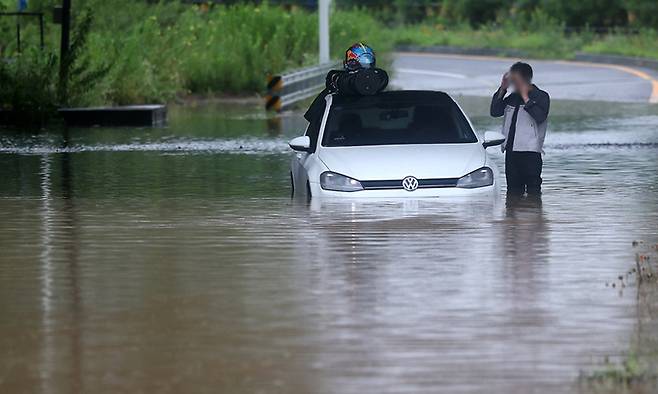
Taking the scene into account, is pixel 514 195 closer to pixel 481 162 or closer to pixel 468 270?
pixel 481 162

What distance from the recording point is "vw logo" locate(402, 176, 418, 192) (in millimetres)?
17359

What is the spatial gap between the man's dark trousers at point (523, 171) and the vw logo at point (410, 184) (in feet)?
6.59

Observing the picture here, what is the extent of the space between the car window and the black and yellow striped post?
17.5 m

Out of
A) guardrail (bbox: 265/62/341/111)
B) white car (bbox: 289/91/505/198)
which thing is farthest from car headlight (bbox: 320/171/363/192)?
guardrail (bbox: 265/62/341/111)

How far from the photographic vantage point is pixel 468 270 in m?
13.7

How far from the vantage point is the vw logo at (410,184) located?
1736 cm

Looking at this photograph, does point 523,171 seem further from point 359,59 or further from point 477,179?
point 359,59

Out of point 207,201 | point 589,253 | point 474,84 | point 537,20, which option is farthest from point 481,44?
point 589,253

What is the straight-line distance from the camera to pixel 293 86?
38.9m

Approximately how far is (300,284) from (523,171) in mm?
6522

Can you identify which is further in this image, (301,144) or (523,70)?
(523,70)

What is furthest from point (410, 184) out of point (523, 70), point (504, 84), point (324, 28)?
point (324, 28)

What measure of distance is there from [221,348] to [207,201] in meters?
9.51

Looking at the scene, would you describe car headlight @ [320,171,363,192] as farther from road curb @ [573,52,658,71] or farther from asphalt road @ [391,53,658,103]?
road curb @ [573,52,658,71]
